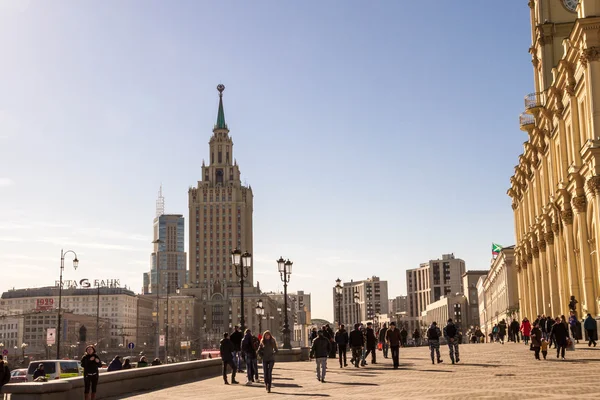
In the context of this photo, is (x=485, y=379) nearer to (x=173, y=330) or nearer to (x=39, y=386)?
(x=39, y=386)

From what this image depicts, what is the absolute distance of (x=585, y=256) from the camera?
42375 mm


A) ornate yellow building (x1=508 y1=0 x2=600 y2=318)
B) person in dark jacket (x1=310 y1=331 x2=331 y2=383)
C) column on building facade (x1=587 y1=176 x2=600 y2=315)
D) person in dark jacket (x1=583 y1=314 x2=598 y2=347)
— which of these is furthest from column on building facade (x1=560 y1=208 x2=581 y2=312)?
person in dark jacket (x1=310 y1=331 x2=331 y2=383)

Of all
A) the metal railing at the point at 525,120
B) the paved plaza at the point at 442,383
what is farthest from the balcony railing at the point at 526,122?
the paved plaza at the point at 442,383

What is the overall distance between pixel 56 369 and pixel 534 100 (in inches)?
1467

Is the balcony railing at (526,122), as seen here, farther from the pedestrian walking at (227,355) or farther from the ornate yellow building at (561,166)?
the pedestrian walking at (227,355)

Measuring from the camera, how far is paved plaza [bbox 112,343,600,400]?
19.2 meters

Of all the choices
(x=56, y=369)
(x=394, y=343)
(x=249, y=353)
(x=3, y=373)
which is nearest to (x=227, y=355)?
(x=249, y=353)

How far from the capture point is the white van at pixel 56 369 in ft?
120

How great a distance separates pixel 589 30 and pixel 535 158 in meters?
20.4

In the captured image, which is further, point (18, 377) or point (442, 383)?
point (18, 377)

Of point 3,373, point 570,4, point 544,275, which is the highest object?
point 570,4

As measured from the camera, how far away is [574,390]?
60.2 ft

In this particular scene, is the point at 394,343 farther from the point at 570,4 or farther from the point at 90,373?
the point at 570,4

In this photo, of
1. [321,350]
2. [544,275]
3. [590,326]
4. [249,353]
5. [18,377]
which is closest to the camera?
[321,350]
